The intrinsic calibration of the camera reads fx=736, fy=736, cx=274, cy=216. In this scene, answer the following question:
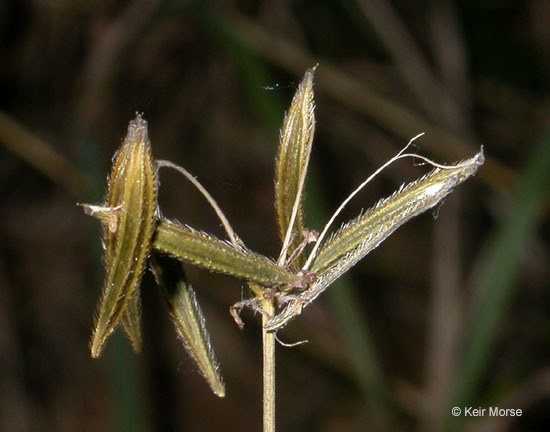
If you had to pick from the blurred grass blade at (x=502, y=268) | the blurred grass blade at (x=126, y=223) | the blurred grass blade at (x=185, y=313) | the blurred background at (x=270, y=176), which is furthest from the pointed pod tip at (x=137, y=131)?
the blurred background at (x=270, y=176)

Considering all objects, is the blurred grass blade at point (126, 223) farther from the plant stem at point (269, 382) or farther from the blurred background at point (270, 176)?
the blurred background at point (270, 176)

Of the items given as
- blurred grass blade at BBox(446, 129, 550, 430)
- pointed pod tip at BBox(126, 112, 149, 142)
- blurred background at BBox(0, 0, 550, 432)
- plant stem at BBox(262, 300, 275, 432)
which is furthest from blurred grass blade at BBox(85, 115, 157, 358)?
blurred background at BBox(0, 0, 550, 432)

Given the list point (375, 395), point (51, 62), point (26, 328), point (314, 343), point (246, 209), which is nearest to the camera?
point (375, 395)

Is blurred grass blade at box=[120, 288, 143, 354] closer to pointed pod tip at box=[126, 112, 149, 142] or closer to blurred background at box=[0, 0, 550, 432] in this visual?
pointed pod tip at box=[126, 112, 149, 142]

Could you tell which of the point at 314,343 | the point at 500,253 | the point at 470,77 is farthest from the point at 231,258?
the point at 470,77

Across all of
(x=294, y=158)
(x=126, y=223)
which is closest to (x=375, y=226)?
(x=294, y=158)

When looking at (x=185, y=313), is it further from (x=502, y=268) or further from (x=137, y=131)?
(x=502, y=268)

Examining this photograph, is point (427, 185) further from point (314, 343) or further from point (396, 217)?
point (314, 343)
